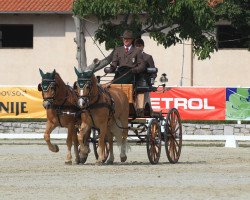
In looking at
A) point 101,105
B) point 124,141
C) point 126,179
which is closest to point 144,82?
point 124,141

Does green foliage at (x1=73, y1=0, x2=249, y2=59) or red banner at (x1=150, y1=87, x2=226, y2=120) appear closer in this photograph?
green foliage at (x1=73, y1=0, x2=249, y2=59)

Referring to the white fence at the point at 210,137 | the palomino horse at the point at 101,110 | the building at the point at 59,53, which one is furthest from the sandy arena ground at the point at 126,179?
the building at the point at 59,53

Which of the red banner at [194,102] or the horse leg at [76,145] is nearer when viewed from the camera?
the horse leg at [76,145]

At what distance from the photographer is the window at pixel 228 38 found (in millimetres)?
49072

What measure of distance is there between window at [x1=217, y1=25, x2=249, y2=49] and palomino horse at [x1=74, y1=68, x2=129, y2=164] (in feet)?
88.8

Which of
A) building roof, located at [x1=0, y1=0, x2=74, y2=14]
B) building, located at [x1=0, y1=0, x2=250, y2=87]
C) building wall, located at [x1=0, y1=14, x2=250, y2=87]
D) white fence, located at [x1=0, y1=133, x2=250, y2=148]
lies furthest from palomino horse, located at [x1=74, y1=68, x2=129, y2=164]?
building wall, located at [x1=0, y1=14, x2=250, y2=87]

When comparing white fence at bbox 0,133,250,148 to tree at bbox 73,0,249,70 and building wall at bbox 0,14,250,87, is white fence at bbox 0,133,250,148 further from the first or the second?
building wall at bbox 0,14,250,87

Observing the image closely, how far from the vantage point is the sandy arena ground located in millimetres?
15336

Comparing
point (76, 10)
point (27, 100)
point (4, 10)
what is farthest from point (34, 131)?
point (4, 10)

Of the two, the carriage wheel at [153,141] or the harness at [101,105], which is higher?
the harness at [101,105]

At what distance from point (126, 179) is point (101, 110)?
3.60 metres

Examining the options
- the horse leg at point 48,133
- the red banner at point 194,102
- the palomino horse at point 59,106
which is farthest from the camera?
the red banner at point 194,102

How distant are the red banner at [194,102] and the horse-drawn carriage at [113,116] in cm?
1393

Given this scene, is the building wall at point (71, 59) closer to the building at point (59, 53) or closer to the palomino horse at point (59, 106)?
the building at point (59, 53)
